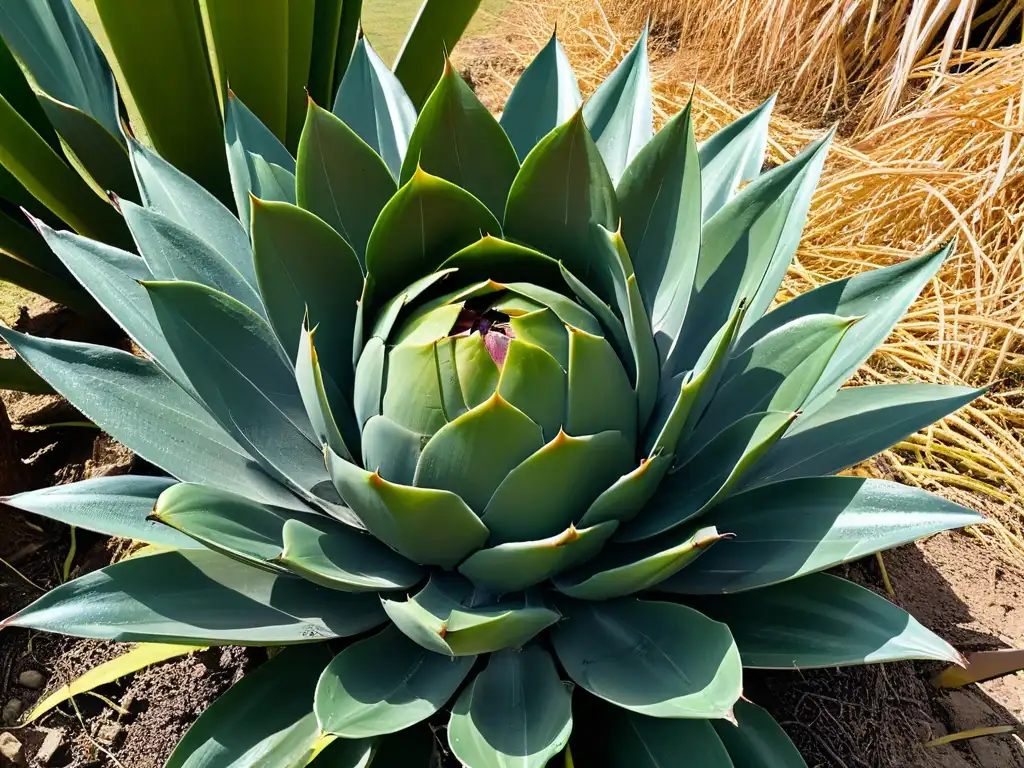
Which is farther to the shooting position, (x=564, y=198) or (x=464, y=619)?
(x=564, y=198)

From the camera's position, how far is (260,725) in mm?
939

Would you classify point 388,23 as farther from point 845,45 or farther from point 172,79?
point 172,79

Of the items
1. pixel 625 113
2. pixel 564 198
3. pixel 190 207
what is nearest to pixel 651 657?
pixel 564 198

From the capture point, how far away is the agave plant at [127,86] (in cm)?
140

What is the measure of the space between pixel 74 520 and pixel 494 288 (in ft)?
1.85

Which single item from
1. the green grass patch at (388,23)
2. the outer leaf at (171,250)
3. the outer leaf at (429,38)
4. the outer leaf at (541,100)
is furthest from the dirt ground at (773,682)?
the green grass patch at (388,23)

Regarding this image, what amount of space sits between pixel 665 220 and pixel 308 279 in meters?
0.49

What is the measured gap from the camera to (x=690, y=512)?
917mm

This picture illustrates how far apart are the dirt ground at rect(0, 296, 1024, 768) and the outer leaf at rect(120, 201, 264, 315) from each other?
0.64 meters

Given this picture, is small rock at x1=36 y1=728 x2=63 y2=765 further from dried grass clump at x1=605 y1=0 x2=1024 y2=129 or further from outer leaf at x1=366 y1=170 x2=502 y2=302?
dried grass clump at x1=605 y1=0 x2=1024 y2=129

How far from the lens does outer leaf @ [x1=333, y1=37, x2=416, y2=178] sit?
1247 millimetres


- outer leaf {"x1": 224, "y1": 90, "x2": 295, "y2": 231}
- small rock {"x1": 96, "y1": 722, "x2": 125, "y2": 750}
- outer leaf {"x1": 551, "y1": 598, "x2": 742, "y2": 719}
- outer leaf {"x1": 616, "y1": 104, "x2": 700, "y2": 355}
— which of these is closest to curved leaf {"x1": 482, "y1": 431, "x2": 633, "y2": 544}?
outer leaf {"x1": 551, "y1": 598, "x2": 742, "y2": 719}

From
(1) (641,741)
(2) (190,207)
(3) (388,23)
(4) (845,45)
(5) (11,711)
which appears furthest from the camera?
(3) (388,23)

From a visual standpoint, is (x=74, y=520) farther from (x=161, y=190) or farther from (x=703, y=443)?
(x=703, y=443)
